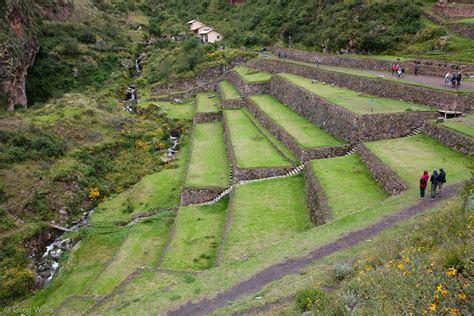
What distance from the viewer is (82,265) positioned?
70.3ft

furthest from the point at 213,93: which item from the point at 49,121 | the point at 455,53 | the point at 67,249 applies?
the point at 67,249

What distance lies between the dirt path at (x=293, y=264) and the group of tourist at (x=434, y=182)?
0.29 metres

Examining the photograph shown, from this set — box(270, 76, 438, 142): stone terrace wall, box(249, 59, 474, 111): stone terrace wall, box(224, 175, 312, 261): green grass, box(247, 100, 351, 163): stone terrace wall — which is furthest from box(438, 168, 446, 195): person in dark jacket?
box(249, 59, 474, 111): stone terrace wall

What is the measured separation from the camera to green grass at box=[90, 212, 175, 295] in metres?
18.4

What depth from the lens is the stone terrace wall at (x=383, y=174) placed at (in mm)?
17453

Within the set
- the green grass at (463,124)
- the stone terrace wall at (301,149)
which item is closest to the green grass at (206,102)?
the stone terrace wall at (301,149)

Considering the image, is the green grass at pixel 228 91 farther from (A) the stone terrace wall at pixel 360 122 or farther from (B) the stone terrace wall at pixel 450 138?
(B) the stone terrace wall at pixel 450 138

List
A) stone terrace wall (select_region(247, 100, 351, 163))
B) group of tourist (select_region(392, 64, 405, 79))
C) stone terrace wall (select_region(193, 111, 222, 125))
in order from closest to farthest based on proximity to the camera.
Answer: stone terrace wall (select_region(247, 100, 351, 163))
group of tourist (select_region(392, 64, 405, 79))
stone terrace wall (select_region(193, 111, 222, 125))

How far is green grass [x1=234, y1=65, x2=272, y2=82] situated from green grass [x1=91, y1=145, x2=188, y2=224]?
1673 cm

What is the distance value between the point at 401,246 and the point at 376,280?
2.23 meters

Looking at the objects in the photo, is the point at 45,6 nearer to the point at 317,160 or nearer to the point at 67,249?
the point at 67,249

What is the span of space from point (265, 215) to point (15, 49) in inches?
1515

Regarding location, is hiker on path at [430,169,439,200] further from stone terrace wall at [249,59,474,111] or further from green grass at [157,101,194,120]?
green grass at [157,101,194,120]

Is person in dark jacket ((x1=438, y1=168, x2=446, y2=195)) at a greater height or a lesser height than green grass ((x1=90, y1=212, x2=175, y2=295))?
greater
